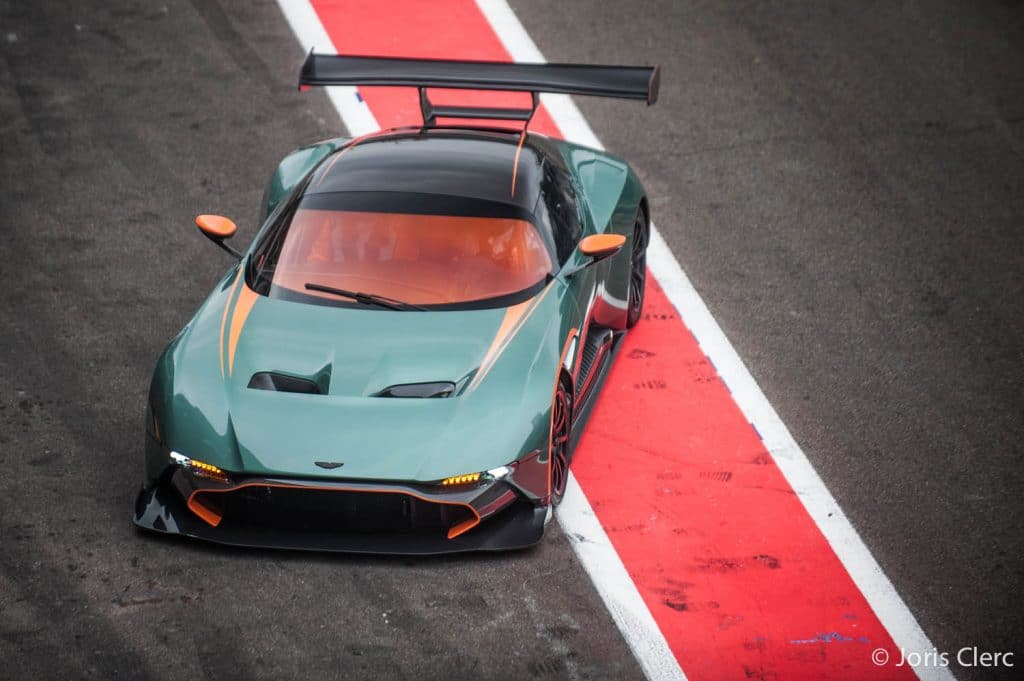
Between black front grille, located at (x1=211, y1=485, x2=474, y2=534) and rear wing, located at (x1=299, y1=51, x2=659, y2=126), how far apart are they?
111 inches

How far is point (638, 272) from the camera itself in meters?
8.88

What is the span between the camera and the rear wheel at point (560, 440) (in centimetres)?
680

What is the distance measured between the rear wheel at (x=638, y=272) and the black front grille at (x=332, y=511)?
8.89ft

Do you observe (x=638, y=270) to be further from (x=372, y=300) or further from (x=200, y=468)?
(x=200, y=468)

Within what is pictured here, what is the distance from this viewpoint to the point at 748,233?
994cm

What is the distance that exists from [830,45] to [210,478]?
26.1 ft

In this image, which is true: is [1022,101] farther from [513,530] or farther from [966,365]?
[513,530]

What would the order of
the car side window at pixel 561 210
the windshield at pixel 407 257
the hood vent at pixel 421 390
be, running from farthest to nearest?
the car side window at pixel 561 210 → the windshield at pixel 407 257 → the hood vent at pixel 421 390

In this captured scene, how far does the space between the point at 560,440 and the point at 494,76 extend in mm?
2393

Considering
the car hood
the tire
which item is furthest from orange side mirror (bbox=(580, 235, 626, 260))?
the tire

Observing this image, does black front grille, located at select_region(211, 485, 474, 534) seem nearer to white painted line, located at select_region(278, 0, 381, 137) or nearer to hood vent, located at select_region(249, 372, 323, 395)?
hood vent, located at select_region(249, 372, 323, 395)

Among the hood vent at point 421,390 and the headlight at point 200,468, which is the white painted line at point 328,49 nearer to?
the hood vent at point 421,390

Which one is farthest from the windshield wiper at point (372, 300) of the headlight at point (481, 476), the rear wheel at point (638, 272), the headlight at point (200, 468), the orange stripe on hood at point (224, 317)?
the rear wheel at point (638, 272)

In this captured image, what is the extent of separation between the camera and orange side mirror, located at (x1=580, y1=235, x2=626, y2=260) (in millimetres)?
7375
